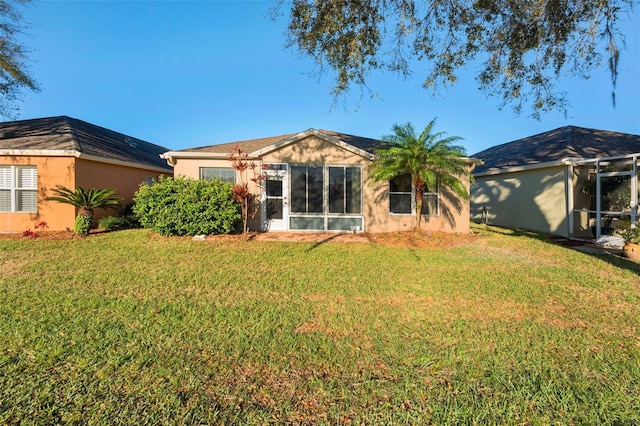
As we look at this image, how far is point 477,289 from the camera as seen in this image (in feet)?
17.7

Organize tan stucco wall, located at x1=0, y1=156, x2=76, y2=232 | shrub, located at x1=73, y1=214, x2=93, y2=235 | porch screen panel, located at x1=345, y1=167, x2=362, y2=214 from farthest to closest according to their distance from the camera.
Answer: porch screen panel, located at x1=345, y1=167, x2=362, y2=214 → tan stucco wall, located at x1=0, y1=156, x2=76, y2=232 → shrub, located at x1=73, y1=214, x2=93, y2=235

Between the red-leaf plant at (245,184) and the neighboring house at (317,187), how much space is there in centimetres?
16

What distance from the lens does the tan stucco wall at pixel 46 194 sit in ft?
34.4

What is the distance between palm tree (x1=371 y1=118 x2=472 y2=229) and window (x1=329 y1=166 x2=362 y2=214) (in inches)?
41.5

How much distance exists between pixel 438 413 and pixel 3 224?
14.4 meters

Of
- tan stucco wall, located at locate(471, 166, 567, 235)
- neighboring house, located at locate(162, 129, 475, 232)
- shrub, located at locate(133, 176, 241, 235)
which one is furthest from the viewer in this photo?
tan stucco wall, located at locate(471, 166, 567, 235)

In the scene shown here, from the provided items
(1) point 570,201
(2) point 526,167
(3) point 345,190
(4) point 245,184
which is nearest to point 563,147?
(2) point 526,167

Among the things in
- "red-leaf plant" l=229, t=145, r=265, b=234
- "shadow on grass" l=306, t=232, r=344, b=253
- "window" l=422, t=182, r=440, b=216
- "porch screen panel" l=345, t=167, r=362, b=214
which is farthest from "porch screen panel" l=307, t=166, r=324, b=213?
"window" l=422, t=182, r=440, b=216

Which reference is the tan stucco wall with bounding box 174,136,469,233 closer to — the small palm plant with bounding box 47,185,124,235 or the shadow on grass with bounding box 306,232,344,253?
the shadow on grass with bounding box 306,232,344,253

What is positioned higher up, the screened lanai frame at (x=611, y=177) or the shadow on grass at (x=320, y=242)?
the screened lanai frame at (x=611, y=177)

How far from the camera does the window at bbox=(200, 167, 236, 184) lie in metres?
11.3

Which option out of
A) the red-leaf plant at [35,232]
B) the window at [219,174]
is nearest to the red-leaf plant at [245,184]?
the window at [219,174]

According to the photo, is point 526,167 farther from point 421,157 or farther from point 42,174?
point 42,174

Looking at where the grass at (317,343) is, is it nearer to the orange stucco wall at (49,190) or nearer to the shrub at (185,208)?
the shrub at (185,208)
